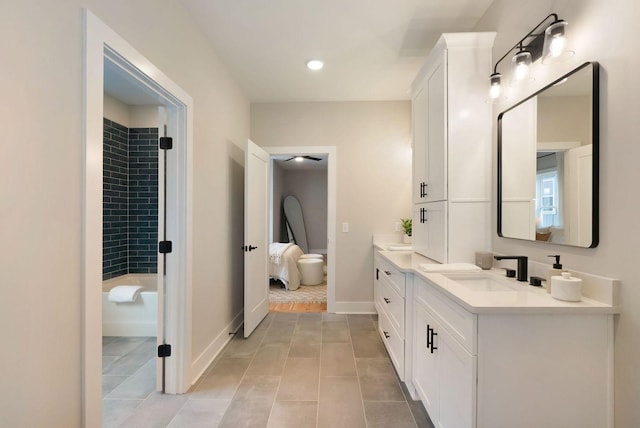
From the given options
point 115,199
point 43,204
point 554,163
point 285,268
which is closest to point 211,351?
point 43,204

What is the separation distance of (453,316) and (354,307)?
244 centimetres

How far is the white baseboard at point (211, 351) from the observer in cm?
212

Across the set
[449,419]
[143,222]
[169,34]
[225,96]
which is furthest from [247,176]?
[449,419]

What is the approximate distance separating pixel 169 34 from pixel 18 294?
168 centimetres

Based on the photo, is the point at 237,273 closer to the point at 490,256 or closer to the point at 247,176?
the point at 247,176

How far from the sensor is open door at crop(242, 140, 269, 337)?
9.52 feet

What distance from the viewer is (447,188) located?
6.48 ft

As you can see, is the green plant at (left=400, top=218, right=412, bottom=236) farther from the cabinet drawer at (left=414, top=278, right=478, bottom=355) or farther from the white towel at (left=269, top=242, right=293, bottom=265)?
the white towel at (left=269, top=242, right=293, bottom=265)

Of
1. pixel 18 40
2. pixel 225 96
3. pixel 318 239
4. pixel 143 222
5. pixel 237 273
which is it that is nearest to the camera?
pixel 18 40

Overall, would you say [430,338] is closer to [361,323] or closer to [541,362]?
[541,362]

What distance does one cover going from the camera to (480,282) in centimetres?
168

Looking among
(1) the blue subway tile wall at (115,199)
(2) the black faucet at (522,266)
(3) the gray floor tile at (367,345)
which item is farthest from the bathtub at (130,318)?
(2) the black faucet at (522,266)

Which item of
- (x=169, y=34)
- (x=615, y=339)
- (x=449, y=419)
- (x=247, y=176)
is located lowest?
(x=449, y=419)

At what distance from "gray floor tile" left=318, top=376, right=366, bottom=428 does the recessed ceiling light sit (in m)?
2.75
